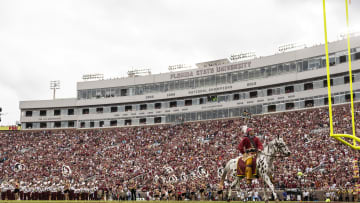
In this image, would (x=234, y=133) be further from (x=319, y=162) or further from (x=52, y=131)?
(x=52, y=131)

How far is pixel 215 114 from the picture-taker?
76.4 meters

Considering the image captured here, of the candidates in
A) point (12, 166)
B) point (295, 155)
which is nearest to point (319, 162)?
point (295, 155)

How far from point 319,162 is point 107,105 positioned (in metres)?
52.7

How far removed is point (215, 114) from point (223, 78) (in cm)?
678

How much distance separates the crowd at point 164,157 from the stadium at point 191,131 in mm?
187

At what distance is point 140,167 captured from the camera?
62281 mm

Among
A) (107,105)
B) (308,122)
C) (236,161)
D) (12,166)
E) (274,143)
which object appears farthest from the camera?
(107,105)

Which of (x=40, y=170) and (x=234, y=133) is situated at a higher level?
(x=234, y=133)

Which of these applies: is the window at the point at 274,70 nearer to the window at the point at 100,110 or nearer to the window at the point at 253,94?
the window at the point at 253,94

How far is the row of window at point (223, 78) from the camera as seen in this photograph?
66062 mm

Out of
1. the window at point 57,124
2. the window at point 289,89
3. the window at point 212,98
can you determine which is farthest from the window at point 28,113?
the window at point 289,89

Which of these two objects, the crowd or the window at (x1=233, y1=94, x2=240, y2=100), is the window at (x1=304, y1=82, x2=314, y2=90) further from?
the window at (x1=233, y1=94, x2=240, y2=100)

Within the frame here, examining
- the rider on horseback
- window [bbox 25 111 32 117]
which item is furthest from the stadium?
the rider on horseback

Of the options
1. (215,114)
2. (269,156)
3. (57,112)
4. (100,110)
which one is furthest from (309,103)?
(57,112)
